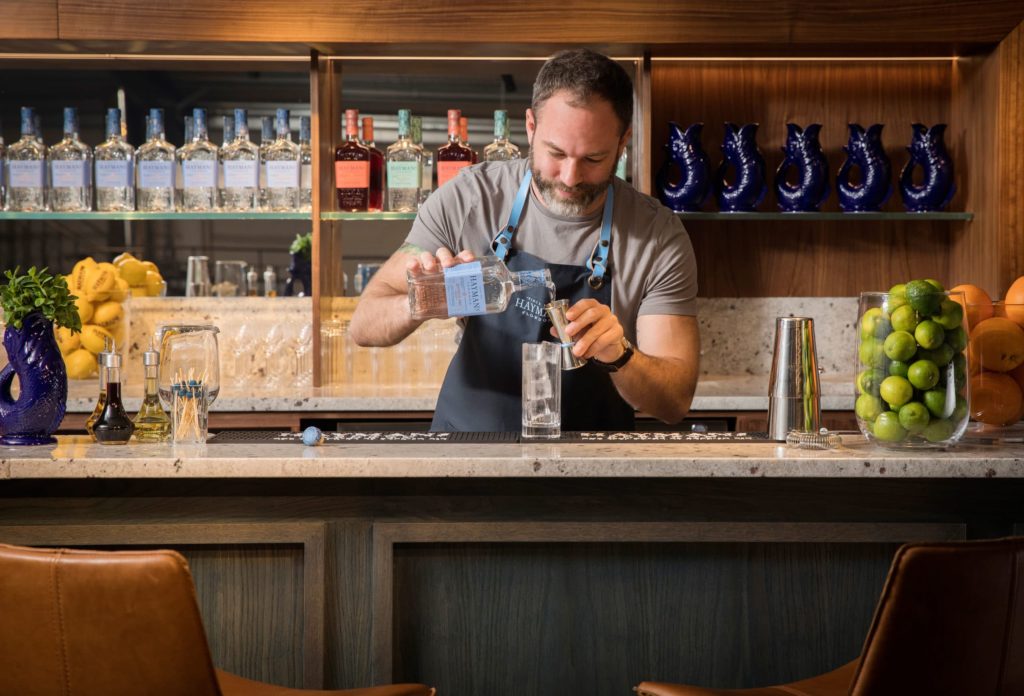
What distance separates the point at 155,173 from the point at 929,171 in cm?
230

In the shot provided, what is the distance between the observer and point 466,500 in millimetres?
1617

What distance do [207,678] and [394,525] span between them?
53 centimetres

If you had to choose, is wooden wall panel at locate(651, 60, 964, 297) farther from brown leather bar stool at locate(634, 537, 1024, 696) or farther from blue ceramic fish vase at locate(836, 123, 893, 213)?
brown leather bar stool at locate(634, 537, 1024, 696)

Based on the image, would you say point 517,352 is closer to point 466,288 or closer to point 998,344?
point 466,288

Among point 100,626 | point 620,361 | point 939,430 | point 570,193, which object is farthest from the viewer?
point 570,193

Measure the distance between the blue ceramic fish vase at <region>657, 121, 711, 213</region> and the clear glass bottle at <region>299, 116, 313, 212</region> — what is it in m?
1.03

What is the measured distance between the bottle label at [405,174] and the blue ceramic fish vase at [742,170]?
92 cm

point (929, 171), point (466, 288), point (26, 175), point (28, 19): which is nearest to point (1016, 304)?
point (466, 288)

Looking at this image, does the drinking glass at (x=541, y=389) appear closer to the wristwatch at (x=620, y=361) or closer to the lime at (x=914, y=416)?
the wristwatch at (x=620, y=361)

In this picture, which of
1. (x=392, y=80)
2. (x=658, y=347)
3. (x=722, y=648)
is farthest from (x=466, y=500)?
(x=392, y=80)

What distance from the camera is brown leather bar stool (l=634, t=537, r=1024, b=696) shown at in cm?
108

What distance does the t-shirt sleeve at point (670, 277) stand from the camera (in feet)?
7.31

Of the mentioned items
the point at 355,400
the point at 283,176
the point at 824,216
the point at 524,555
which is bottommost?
the point at 524,555

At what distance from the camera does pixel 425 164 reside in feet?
10.9
